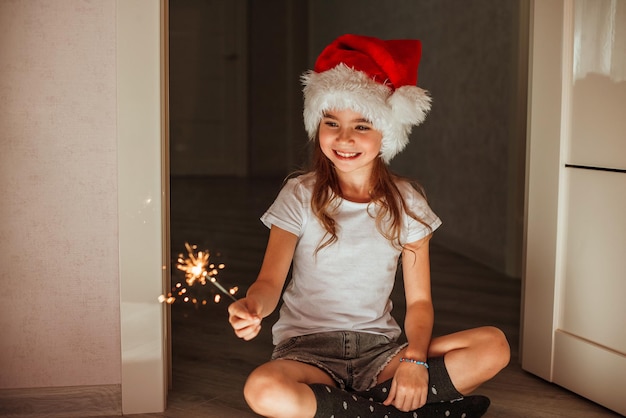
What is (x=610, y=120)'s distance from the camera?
191cm

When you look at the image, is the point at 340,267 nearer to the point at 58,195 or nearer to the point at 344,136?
the point at 344,136

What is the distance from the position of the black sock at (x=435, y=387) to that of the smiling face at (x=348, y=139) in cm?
49

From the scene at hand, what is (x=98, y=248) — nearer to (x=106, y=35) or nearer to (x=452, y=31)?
(x=106, y=35)

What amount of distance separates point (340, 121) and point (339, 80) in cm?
10

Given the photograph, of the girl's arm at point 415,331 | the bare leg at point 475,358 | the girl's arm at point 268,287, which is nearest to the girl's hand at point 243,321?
the girl's arm at point 268,287

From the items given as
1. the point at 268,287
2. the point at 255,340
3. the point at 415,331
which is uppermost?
the point at 268,287

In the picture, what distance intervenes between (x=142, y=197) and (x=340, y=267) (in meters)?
0.49

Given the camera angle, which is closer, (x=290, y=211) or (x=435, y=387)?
(x=435, y=387)

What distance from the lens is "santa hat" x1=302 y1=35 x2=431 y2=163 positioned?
1746 millimetres

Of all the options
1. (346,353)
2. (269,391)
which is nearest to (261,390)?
(269,391)

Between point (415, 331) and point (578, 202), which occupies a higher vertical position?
point (578, 202)

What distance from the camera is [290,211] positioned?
72.0 inches

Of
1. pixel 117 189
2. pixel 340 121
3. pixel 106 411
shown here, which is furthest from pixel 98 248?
pixel 340 121

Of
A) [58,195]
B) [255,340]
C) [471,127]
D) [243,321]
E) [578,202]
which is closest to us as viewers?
[243,321]
